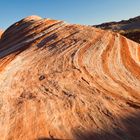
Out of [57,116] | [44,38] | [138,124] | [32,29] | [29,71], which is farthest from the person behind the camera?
[32,29]

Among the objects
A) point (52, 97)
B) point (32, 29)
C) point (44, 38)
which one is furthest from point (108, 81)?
point (32, 29)

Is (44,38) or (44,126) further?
(44,38)

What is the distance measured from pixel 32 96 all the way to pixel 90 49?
4489 mm

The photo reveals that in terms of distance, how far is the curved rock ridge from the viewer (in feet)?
26.5

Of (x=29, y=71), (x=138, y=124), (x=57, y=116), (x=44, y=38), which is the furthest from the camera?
(x=44, y=38)

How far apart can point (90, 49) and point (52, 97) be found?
4.32 m

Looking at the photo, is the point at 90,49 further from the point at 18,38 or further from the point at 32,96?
the point at 18,38

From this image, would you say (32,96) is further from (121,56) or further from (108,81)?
(121,56)

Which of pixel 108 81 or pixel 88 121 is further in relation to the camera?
pixel 108 81

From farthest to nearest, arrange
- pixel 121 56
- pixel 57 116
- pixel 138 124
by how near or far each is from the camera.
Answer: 1. pixel 121 56
2. pixel 57 116
3. pixel 138 124

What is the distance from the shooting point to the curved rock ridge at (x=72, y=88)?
807cm

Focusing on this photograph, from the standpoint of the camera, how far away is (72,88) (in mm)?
10203

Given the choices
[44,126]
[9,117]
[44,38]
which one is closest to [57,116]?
[44,126]

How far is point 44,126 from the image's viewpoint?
8.20 m
